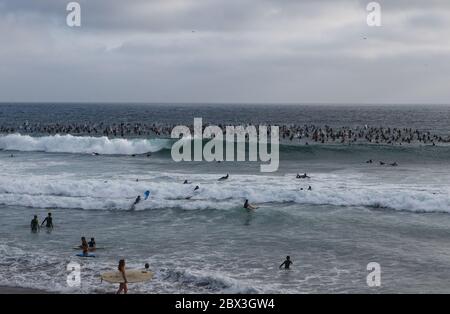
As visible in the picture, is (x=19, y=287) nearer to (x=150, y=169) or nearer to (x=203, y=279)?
(x=203, y=279)

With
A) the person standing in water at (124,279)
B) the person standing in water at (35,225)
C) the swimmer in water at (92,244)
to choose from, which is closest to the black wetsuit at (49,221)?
the person standing in water at (35,225)

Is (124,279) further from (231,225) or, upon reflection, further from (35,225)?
(231,225)

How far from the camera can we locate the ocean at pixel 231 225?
17453mm

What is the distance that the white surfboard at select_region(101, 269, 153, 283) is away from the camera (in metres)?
15.6

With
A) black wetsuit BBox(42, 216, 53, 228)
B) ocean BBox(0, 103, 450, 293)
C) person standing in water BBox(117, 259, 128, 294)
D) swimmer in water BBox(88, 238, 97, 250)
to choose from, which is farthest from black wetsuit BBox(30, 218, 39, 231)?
person standing in water BBox(117, 259, 128, 294)

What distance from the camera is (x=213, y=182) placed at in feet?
115

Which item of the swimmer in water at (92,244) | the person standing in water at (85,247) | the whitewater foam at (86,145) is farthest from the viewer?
the whitewater foam at (86,145)

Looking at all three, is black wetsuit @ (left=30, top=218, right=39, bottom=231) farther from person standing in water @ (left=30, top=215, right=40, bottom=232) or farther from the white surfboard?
the white surfboard

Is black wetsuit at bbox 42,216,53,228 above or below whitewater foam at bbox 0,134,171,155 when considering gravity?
below

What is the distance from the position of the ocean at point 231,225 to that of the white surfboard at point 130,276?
645mm

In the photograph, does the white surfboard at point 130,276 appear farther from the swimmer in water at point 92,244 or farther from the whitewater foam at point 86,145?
the whitewater foam at point 86,145

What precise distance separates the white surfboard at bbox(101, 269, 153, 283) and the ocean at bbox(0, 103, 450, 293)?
2.12 ft
